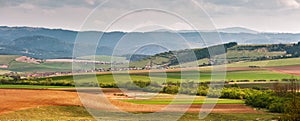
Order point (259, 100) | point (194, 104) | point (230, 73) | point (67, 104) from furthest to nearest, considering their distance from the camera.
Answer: point (230, 73)
point (259, 100)
point (194, 104)
point (67, 104)

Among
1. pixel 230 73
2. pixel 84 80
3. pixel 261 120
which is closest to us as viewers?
pixel 84 80

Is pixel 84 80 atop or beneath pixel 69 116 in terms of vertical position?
atop

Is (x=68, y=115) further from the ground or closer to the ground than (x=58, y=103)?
closer to the ground

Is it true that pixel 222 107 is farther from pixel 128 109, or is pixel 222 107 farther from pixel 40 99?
pixel 40 99

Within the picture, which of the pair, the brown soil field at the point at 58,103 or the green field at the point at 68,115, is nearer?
the green field at the point at 68,115

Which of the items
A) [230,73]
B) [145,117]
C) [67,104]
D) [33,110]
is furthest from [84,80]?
[230,73]

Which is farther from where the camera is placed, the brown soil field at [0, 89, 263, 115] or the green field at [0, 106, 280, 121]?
the brown soil field at [0, 89, 263, 115]

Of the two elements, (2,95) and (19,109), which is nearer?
(19,109)
